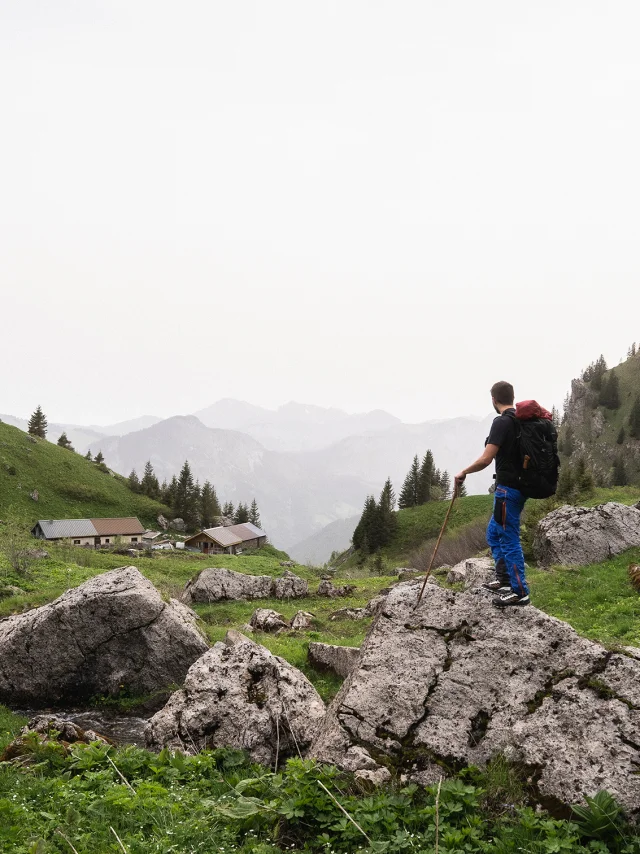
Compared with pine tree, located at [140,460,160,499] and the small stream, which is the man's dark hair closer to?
the small stream

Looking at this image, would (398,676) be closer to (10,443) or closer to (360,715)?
(360,715)

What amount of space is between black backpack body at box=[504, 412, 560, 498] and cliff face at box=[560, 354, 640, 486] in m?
143

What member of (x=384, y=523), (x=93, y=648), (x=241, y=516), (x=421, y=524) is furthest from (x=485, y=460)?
(x=241, y=516)

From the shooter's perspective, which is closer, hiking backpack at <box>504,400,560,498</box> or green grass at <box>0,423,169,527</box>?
hiking backpack at <box>504,400,560,498</box>

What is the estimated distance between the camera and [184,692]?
1091cm

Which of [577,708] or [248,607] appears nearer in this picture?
Result: [577,708]

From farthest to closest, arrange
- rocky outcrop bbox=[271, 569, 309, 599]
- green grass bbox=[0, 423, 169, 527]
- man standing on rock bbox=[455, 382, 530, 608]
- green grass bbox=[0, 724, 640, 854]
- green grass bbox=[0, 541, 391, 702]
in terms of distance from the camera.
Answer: green grass bbox=[0, 423, 169, 527] < rocky outcrop bbox=[271, 569, 309, 599] < green grass bbox=[0, 541, 391, 702] < man standing on rock bbox=[455, 382, 530, 608] < green grass bbox=[0, 724, 640, 854]

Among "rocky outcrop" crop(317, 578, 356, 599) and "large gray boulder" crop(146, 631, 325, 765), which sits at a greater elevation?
"large gray boulder" crop(146, 631, 325, 765)

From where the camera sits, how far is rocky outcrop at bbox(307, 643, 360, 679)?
14227mm

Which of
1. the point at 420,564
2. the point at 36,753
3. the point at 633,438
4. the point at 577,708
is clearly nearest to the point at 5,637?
the point at 36,753

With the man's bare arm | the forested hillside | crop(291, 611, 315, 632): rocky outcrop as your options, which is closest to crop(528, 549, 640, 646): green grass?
the man's bare arm

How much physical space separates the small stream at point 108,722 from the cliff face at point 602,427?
14389 centimetres

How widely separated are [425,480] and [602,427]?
303 ft

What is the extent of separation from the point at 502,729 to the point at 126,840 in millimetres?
5415
